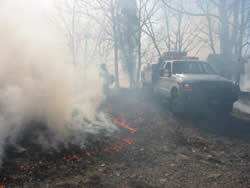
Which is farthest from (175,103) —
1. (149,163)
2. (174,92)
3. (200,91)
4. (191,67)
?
(149,163)

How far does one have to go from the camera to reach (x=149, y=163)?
4.25 metres

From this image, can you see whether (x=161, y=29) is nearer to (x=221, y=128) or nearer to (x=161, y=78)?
(x=161, y=78)

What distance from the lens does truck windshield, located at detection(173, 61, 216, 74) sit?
28.3 feet

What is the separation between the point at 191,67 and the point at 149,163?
17.8 ft

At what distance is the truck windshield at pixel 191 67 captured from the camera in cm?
862

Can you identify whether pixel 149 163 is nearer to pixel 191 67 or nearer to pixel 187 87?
pixel 187 87

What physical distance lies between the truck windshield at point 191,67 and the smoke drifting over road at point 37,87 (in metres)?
3.34

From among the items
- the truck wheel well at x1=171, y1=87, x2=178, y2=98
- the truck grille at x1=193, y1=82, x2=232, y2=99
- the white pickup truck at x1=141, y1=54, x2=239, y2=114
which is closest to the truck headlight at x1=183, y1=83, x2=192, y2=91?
the white pickup truck at x1=141, y1=54, x2=239, y2=114

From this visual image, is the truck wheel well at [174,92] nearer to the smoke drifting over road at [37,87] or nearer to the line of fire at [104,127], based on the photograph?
the line of fire at [104,127]

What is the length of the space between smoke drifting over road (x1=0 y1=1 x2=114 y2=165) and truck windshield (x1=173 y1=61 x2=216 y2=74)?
3340 mm

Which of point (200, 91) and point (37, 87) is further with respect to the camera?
point (200, 91)

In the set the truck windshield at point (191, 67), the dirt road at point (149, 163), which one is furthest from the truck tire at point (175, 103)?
the dirt road at point (149, 163)

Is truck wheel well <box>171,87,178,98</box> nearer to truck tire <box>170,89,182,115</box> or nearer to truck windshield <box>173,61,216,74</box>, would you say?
truck tire <box>170,89,182,115</box>

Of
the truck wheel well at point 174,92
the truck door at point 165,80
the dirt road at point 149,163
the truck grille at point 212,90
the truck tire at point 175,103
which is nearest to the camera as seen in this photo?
the dirt road at point 149,163
